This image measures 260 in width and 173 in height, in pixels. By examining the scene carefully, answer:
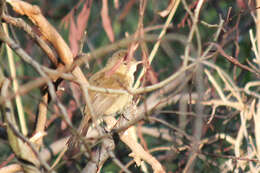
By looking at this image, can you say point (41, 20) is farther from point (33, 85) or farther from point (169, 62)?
point (169, 62)

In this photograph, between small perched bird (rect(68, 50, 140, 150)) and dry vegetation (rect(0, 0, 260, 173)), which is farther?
small perched bird (rect(68, 50, 140, 150))

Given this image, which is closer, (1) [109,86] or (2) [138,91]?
(2) [138,91]

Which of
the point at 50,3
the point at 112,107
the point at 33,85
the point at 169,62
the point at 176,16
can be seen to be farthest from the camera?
the point at 50,3

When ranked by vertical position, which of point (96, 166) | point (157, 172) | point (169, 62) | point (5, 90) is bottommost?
point (169, 62)

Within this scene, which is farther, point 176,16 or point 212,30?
point 212,30

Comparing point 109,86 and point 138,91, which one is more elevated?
point 138,91

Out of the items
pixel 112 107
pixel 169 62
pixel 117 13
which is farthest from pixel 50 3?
pixel 112 107

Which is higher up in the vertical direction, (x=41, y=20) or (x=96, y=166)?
(x=41, y=20)

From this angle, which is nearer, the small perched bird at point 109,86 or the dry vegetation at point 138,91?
the dry vegetation at point 138,91
